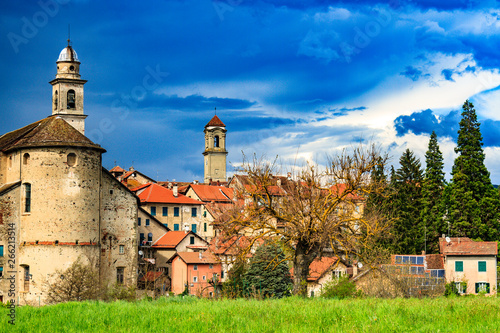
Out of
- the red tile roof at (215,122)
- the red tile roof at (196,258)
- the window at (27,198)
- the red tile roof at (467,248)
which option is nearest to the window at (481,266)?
the red tile roof at (467,248)

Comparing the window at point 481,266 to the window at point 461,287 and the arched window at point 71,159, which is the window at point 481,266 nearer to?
the window at point 461,287

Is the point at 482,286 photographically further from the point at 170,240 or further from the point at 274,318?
the point at 274,318

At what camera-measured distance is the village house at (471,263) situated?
161 feet

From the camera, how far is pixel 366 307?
17.2m

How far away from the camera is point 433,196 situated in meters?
60.3

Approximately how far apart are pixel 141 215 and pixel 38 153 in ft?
59.7

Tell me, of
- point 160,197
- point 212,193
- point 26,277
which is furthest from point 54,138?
point 212,193

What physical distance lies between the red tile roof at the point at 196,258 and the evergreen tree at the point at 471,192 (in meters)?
22.5

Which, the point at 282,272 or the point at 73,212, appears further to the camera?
the point at 282,272

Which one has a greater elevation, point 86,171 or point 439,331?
point 86,171

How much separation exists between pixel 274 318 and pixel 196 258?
43.9 m

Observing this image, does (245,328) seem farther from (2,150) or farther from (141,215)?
(141,215)

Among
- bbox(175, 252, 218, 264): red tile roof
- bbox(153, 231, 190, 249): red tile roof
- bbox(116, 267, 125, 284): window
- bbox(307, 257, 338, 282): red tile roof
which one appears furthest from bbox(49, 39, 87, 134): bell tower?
bbox(307, 257, 338, 282): red tile roof

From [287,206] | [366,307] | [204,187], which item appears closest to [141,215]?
[204,187]
